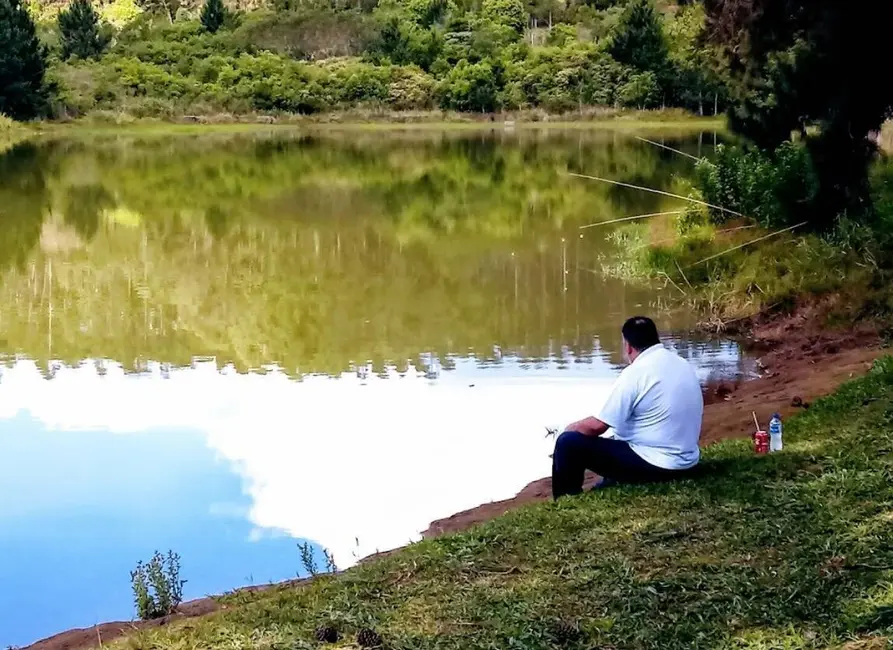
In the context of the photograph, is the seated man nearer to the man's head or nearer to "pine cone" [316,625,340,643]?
the man's head

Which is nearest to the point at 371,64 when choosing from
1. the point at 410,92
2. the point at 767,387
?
the point at 410,92

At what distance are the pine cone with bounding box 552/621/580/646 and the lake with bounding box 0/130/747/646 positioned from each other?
2672 millimetres

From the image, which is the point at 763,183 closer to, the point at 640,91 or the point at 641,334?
the point at 641,334

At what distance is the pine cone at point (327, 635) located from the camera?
149 inches

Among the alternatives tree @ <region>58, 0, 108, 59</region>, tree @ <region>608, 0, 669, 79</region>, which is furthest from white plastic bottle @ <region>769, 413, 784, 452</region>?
tree @ <region>58, 0, 108, 59</region>

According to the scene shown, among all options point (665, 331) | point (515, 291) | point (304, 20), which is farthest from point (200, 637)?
point (304, 20)

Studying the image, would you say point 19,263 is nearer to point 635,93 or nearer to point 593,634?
point 593,634

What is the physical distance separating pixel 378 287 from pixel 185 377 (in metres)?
4.78

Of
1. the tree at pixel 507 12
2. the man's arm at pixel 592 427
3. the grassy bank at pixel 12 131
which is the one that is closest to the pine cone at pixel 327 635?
the man's arm at pixel 592 427

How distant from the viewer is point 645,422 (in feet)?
16.8

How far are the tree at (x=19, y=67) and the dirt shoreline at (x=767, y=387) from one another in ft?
152

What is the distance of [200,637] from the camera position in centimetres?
398

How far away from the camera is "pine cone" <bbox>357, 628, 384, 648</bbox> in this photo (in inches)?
145

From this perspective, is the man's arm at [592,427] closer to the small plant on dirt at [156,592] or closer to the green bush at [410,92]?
the small plant on dirt at [156,592]
